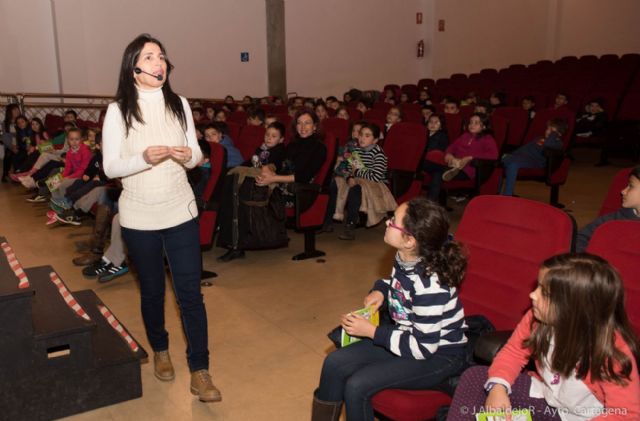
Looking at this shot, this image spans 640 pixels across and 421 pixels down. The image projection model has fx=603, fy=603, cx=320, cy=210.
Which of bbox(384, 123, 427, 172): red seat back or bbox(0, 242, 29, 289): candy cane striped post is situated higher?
A: bbox(384, 123, 427, 172): red seat back

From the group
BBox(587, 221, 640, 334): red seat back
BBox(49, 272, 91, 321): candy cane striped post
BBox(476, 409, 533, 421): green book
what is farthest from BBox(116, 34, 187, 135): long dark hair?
BBox(587, 221, 640, 334): red seat back

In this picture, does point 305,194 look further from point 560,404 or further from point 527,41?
point 527,41

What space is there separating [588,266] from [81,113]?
9.81 meters

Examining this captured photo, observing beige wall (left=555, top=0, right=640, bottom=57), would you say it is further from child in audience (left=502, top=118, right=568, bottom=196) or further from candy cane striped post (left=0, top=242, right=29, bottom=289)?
candy cane striped post (left=0, top=242, right=29, bottom=289)

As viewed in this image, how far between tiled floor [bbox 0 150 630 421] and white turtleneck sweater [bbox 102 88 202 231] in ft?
2.53

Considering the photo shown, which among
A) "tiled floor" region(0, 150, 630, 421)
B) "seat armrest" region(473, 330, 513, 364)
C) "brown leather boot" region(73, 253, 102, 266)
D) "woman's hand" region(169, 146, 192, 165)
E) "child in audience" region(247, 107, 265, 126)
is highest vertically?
"woman's hand" region(169, 146, 192, 165)

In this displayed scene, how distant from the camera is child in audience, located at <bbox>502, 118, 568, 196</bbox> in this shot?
5.20 metres

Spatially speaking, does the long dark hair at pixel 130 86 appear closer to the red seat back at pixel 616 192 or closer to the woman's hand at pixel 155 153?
the woman's hand at pixel 155 153

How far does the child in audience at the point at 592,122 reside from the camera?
283 inches

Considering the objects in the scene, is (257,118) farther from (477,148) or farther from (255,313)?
(255,313)

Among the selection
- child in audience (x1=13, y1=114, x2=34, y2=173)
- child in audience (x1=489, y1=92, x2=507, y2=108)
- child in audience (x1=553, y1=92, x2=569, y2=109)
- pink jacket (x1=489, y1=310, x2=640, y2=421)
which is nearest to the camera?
pink jacket (x1=489, y1=310, x2=640, y2=421)

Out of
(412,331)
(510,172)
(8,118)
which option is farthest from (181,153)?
(8,118)

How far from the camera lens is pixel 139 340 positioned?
9.89 feet

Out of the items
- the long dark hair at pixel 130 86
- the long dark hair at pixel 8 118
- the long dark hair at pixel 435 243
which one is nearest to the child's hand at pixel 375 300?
the long dark hair at pixel 435 243
